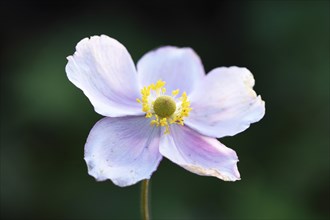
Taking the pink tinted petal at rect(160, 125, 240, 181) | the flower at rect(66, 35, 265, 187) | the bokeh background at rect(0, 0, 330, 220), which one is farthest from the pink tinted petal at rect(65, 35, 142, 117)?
the bokeh background at rect(0, 0, 330, 220)

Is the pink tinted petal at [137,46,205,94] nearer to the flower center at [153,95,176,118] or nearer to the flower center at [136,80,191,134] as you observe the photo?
the flower center at [136,80,191,134]

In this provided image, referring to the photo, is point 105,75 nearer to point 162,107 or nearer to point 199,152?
point 162,107

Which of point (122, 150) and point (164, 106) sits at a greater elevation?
point (164, 106)

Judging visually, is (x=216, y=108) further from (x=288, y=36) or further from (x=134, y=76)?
(x=288, y=36)

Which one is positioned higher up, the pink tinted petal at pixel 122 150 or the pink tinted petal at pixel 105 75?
the pink tinted petal at pixel 105 75

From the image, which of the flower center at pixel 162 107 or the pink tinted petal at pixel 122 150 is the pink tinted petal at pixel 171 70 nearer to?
the flower center at pixel 162 107

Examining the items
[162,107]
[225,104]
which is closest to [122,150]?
[162,107]

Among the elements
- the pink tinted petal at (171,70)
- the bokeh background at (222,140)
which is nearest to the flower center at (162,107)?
the pink tinted petal at (171,70)
